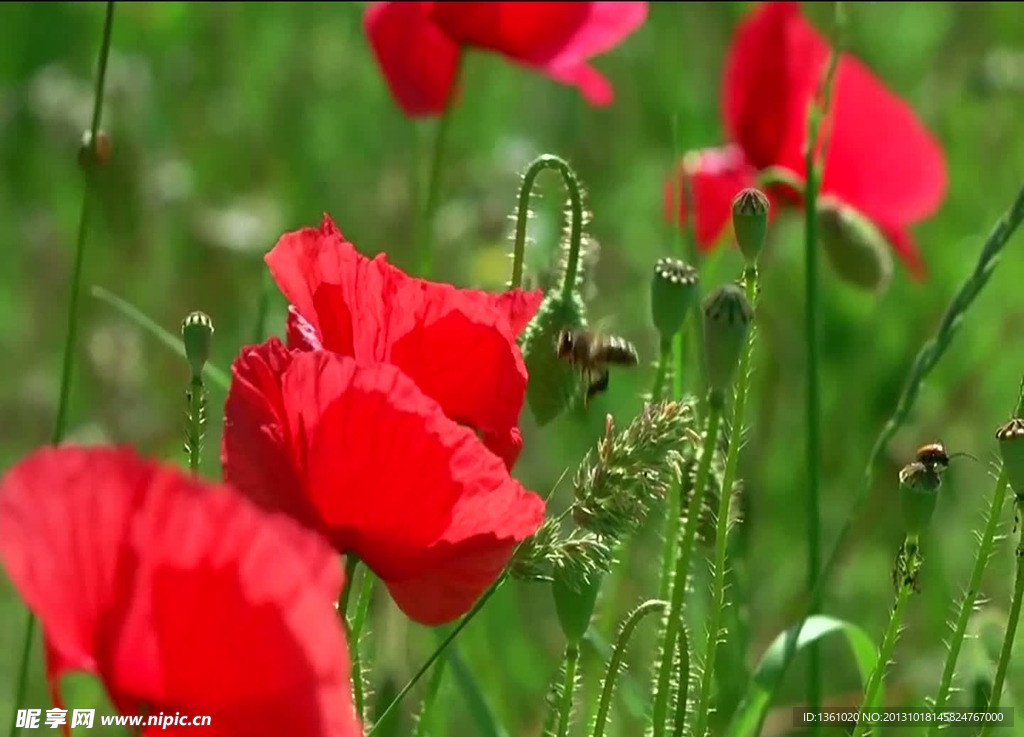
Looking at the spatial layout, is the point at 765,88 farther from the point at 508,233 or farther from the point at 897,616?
the point at 897,616

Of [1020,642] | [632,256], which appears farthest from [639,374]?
[1020,642]

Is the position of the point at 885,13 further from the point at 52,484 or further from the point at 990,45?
the point at 52,484

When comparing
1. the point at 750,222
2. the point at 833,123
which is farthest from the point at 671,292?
the point at 833,123

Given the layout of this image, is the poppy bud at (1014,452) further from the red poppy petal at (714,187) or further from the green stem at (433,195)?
the red poppy petal at (714,187)

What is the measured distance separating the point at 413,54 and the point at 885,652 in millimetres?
807

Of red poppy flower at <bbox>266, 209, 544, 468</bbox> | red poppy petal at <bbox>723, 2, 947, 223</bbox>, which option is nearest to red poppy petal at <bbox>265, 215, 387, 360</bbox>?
red poppy flower at <bbox>266, 209, 544, 468</bbox>

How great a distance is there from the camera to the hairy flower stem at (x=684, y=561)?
728 millimetres

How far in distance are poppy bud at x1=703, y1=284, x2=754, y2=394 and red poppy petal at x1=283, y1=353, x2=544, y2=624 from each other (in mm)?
90

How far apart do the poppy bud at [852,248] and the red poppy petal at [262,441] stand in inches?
33.9

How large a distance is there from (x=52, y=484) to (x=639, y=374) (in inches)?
66.8

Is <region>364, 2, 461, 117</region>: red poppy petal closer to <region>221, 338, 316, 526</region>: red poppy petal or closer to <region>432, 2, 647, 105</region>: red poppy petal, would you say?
<region>432, 2, 647, 105</region>: red poppy petal

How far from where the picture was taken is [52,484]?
0.56 meters

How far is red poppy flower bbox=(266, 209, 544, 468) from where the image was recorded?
76 centimetres

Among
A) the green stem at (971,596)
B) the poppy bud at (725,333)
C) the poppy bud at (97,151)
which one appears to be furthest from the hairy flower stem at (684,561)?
the poppy bud at (97,151)
